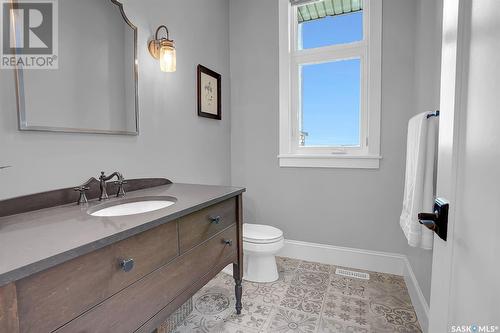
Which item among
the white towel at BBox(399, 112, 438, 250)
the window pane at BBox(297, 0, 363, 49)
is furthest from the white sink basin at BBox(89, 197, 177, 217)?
the window pane at BBox(297, 0, 363, 49)

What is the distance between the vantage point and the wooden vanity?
1.98ft

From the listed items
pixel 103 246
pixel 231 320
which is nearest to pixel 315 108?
pixel 231 320

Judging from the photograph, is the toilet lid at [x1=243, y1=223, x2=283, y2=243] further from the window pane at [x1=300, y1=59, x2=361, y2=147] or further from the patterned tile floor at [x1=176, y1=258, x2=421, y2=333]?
the window pane at [x1=300, y1=59, x2=361, y2=147]

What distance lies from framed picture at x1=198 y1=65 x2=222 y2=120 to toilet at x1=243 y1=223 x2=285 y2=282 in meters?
1.06

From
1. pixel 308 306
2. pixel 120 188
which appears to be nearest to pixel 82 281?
pixel 120 188

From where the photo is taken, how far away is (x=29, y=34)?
1.07m

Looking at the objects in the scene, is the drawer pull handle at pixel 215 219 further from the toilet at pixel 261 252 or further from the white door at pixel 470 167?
the white door at pixel 470 167

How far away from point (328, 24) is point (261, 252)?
2.09 m

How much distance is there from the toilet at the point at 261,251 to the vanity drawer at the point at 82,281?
110cm

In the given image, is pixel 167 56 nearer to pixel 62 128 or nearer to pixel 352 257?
pixel 62 128

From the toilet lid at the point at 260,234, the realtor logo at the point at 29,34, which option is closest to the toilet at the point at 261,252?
the toilet lid at the point at 260,234

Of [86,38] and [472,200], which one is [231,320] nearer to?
[472,200]

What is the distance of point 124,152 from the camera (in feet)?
4.94

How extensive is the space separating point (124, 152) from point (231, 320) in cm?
123
